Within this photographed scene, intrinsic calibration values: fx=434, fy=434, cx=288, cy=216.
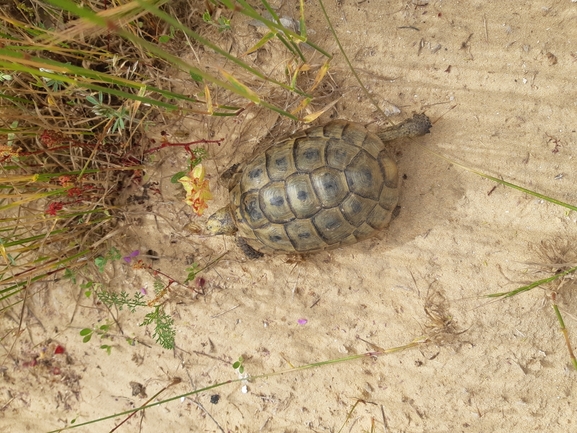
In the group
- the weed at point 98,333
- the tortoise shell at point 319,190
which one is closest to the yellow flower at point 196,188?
the tortoise shell at point 319,190

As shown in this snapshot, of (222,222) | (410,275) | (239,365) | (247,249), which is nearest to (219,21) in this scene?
(222,222)

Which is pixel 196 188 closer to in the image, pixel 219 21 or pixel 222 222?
pixel 222 222

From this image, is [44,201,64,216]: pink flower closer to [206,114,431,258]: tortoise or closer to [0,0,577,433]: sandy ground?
[0,0,577,433]: sandy ground

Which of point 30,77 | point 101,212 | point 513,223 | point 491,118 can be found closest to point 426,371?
point 513,223

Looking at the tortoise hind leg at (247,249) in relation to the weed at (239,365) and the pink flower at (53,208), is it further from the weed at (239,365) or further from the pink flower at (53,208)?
the pink flower at (53,208)

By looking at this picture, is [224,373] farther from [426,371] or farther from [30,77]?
[30,77]

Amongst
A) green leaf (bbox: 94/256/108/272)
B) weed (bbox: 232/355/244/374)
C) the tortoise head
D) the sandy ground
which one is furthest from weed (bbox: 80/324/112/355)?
the tortoise head

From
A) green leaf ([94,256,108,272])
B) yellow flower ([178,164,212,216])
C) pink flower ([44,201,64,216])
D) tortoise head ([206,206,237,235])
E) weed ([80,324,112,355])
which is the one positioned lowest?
weed ([80,324,112,355])
